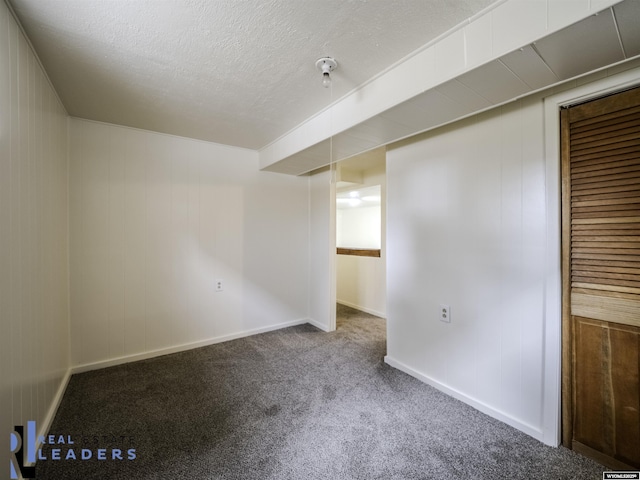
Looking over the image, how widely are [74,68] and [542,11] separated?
254cm

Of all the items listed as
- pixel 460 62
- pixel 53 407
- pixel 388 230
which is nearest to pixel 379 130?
pixel 460 62

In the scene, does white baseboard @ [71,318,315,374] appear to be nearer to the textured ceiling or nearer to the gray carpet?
the gray carpet

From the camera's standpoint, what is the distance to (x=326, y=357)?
2.87 metres

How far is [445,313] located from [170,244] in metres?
2.72

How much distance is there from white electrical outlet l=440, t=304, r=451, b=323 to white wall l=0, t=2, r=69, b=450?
253 centimetres

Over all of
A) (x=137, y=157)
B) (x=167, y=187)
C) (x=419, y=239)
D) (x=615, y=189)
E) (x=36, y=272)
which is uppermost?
(x=137, y=157)

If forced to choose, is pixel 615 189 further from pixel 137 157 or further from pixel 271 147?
pixel 137 157

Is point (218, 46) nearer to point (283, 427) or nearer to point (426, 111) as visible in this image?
point (426, 111)

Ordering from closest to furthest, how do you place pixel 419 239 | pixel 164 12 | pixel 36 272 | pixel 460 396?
pixel 164 12, pixel 36 272, pixel 460 396, pixel 419 239

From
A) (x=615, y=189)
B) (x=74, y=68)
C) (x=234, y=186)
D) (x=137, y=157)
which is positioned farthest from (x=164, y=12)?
(x=615, y=189)

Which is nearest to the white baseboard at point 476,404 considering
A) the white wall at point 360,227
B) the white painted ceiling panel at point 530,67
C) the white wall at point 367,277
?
the white wall at point 367,277

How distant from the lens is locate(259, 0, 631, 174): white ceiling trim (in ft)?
3.81

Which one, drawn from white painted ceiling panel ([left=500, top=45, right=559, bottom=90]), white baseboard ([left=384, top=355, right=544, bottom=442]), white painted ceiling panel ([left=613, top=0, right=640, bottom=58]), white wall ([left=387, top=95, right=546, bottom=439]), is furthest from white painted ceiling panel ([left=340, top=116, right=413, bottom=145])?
white baseboard ([left=384, top=355, right=544, bottom=442])

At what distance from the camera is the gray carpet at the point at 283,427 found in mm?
1490
